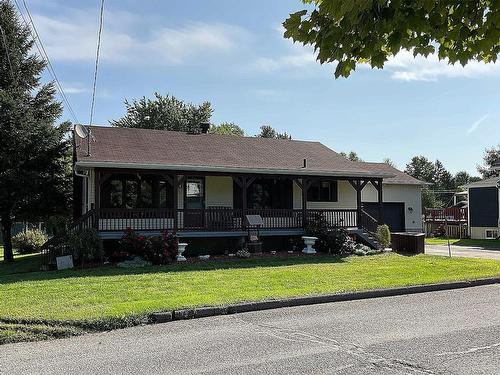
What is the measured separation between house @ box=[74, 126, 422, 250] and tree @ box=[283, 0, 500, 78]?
521 inches

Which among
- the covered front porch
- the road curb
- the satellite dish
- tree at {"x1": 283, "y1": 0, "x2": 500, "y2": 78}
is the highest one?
the satellite dish

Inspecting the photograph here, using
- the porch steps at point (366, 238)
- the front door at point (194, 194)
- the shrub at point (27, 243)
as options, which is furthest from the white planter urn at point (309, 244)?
the shrub at point (27, 243)

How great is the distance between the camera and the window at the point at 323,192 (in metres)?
23.0

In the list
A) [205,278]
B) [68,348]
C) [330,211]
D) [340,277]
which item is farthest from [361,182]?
[68,348]

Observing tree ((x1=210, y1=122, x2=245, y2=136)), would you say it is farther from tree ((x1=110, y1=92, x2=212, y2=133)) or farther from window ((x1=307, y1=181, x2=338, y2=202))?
window ((x1=307, y1=181, x2=338, y2=202))

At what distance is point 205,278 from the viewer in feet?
42.0

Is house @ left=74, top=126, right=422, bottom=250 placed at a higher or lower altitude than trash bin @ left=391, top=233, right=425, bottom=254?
higher

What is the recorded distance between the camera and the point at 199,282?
477 inches

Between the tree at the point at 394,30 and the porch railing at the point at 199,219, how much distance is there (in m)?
13.9

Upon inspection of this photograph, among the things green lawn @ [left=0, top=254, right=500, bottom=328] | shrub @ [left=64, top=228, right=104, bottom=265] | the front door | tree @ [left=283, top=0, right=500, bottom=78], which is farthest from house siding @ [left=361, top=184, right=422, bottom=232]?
tree @ [left=283, top=0, right=500, bottom=78]

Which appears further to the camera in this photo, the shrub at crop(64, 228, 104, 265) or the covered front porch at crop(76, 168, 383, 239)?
the covered front porch at crop(76, 168, 383, 239)

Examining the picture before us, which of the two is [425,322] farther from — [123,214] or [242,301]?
[123,214]

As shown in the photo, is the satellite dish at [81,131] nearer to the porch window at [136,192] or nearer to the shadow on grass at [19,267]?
the porch window at [136,192]

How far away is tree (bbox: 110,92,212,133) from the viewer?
4659 cm
